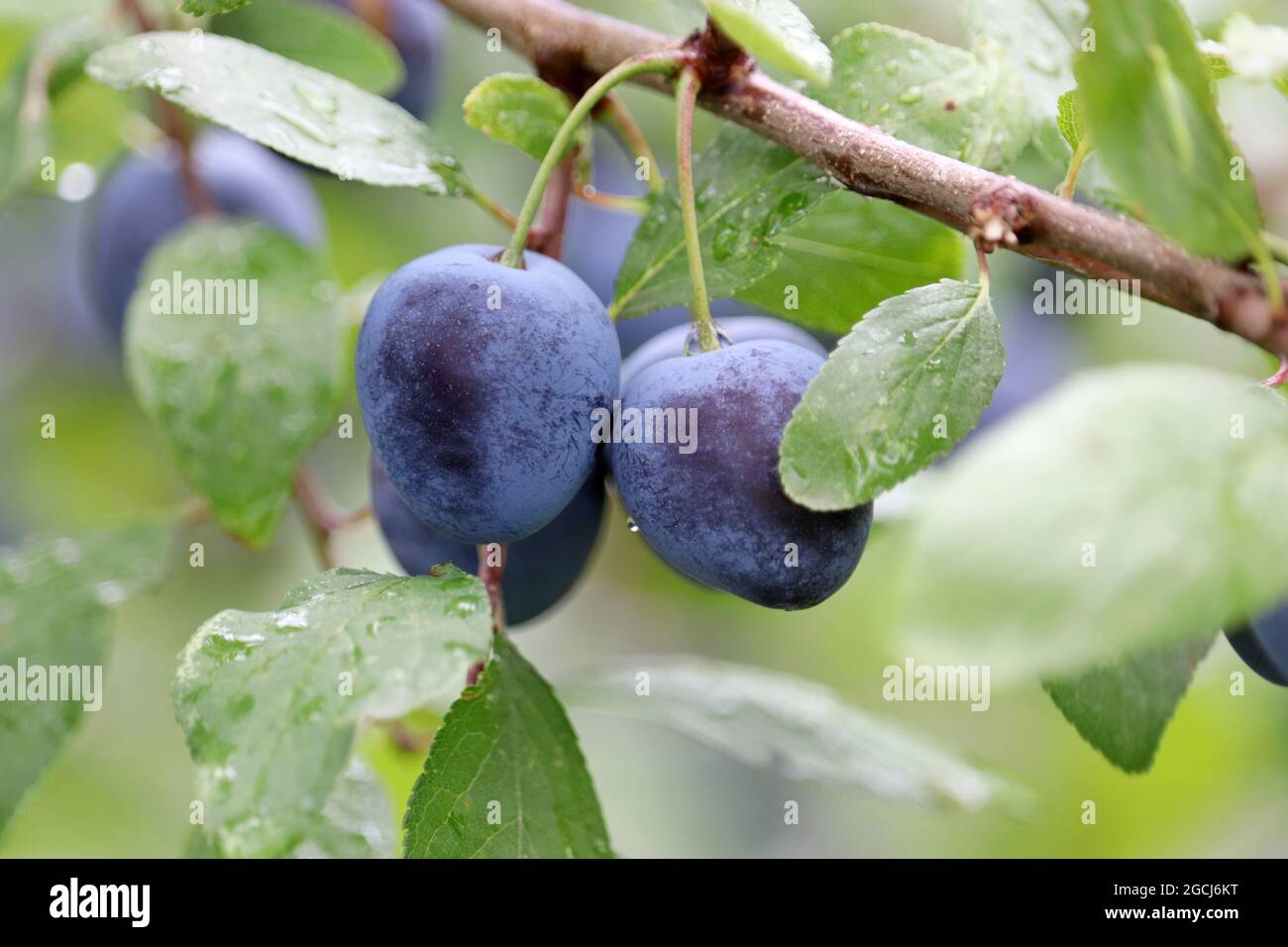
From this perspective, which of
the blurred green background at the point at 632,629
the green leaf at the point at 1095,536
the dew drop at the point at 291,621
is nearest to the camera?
the green leaf at the point at 1095,536

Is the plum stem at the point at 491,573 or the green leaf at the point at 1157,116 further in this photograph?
the plum stem at the point at 491,573

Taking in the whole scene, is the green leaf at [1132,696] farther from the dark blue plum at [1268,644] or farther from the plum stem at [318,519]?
the plum stem at [318,519]

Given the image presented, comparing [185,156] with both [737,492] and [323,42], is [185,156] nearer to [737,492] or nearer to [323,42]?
[323,42]

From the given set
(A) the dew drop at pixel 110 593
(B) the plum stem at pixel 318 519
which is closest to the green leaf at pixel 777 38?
(B) the plum stem at pixel 318 519

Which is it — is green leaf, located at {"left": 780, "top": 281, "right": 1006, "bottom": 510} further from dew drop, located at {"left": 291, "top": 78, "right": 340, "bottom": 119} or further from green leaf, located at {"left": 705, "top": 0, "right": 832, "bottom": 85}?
dew drop, located at {"left": 291, "top": 78, "right": 340, "bottom": 119}

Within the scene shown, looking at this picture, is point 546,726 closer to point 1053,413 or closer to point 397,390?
point 397,390

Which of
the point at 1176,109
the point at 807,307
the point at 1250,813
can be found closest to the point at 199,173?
the point at 807,307
